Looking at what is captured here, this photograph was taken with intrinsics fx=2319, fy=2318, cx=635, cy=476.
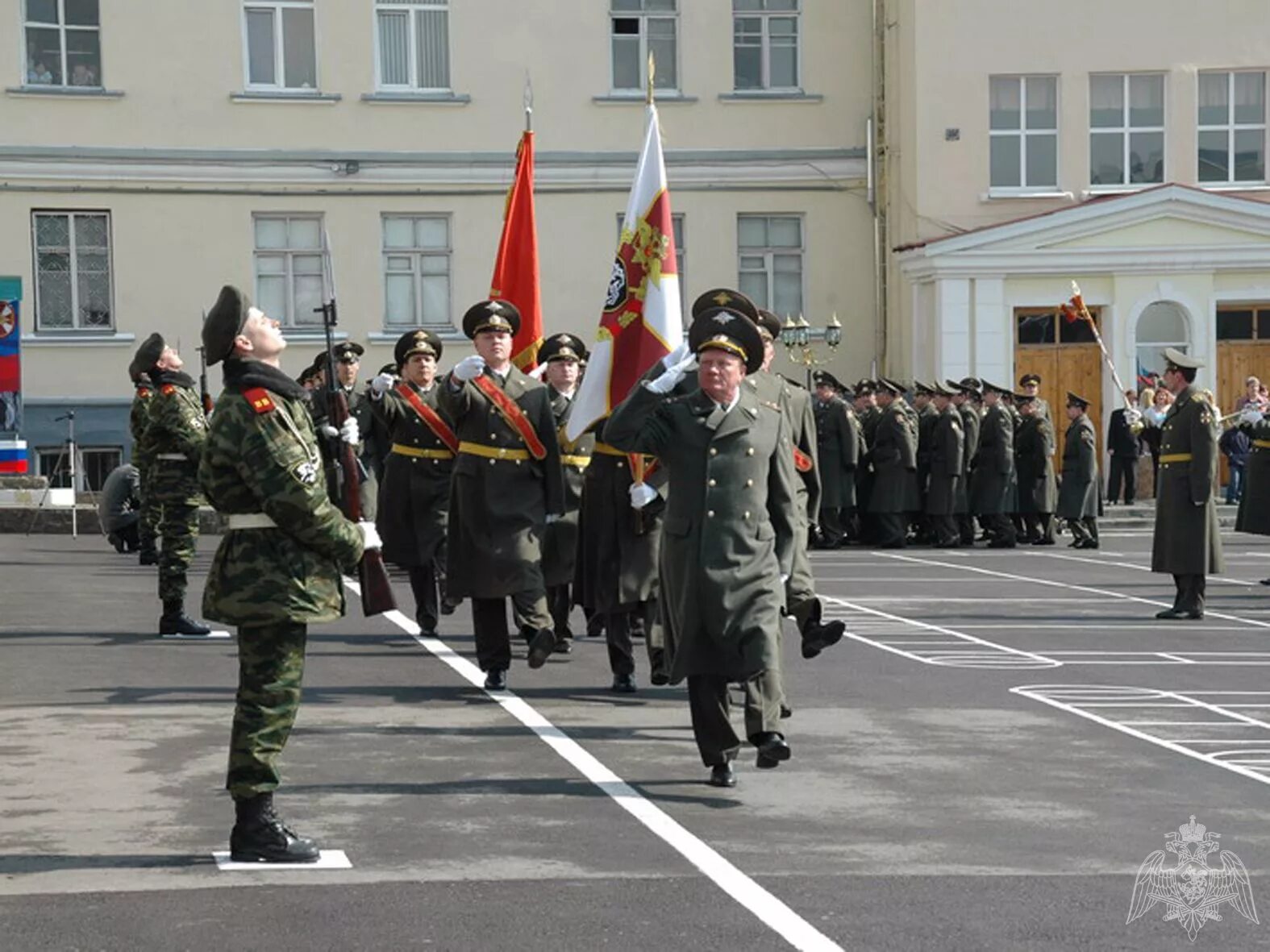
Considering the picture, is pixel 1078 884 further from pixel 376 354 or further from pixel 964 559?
pixel 376 354

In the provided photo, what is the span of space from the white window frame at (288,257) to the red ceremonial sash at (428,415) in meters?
19.7

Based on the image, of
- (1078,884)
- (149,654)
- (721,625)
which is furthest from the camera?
(149,654)

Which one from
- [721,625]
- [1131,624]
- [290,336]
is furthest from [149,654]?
[290,336]

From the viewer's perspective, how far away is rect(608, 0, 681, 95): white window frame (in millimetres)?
35344

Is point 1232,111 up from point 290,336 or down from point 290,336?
up

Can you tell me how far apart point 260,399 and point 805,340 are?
25.9m

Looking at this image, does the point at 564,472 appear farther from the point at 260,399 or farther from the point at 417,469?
the point at 260,399

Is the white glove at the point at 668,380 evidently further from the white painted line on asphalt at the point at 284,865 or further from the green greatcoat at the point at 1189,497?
the green greatcoat at the point at 1189,497

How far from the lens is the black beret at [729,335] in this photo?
9.61 metres

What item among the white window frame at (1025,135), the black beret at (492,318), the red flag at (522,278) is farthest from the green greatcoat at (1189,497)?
the white window frame at (1025,135)

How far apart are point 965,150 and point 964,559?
38.0 ft

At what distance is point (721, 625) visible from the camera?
30.9 feet

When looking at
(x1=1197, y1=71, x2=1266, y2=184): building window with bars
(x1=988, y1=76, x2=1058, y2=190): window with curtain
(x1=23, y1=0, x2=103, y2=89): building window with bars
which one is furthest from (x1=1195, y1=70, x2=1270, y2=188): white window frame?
(x1=23, y1=0, x2=103, y2=89): building window with bars

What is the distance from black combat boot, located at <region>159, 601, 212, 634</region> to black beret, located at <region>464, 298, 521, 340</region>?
358cm
